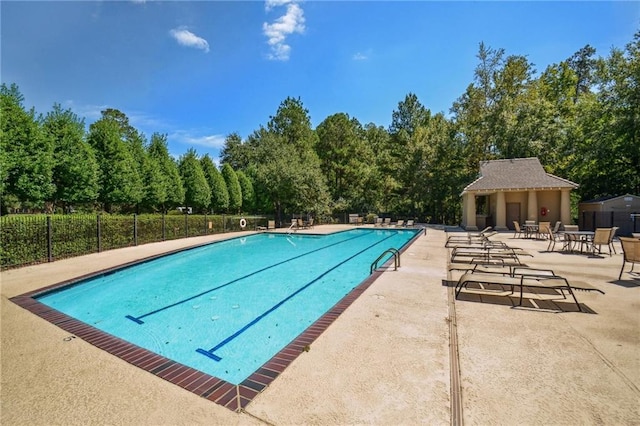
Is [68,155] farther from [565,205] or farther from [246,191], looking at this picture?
[565,205]

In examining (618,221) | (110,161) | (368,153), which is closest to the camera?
(110,161)

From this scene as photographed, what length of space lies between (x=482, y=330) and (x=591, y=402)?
1444mm

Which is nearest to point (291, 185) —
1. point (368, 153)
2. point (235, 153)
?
point (368, 153)

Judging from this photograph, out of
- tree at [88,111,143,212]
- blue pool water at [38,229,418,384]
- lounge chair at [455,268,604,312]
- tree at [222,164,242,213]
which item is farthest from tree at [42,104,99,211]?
lounge chair at [455,268,604,312]

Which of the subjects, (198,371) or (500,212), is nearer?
(198,371)

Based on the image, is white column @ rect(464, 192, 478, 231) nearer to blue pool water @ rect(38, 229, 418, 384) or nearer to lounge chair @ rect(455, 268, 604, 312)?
blue pool water @ rect(38, 229, 418, 384)

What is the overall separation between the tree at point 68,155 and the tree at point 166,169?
540cm

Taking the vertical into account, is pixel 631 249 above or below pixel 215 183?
below

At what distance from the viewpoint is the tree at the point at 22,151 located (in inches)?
407

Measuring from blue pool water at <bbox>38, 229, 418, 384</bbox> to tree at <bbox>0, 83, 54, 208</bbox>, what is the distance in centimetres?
518

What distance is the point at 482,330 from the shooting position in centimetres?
382

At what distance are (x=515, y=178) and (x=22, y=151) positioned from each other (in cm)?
2593

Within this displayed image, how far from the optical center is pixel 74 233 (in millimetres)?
10922

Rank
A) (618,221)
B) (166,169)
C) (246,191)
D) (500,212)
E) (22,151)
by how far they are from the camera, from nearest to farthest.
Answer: (22,151) → (618,221) → (166,169) → (500,212) → (246,191)
